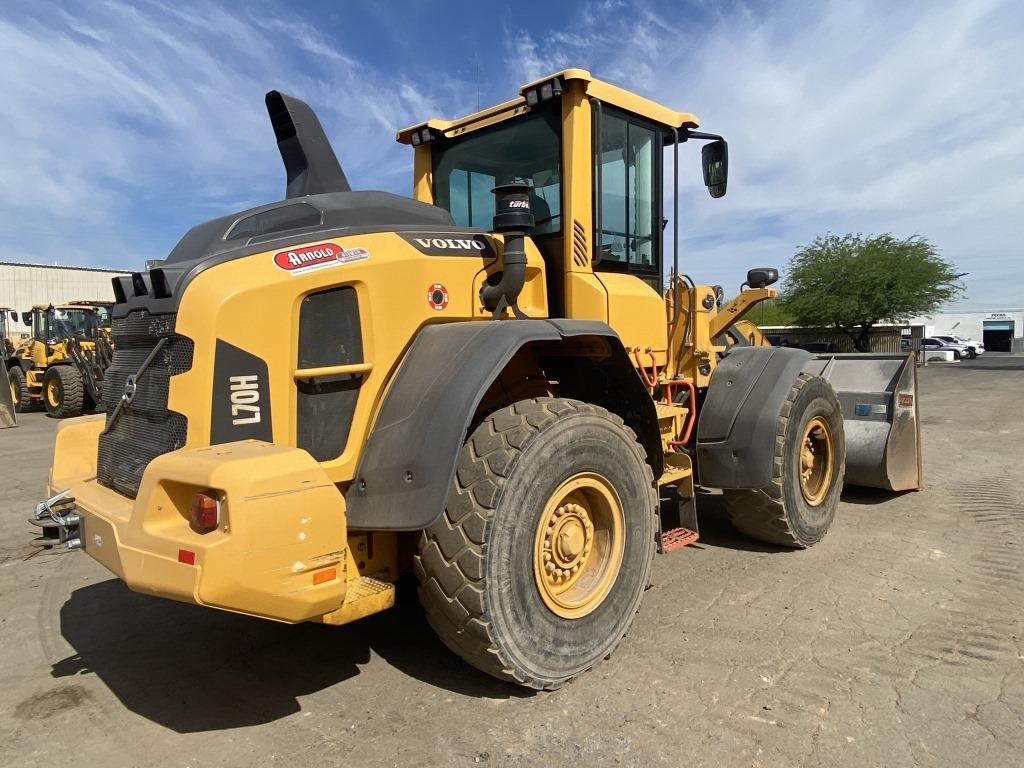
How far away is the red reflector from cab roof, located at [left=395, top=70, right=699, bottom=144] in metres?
2.83

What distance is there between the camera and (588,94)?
391cm

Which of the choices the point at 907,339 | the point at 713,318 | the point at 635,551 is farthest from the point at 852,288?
the point at 635,551

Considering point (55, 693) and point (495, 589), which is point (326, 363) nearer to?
point (495, 589)

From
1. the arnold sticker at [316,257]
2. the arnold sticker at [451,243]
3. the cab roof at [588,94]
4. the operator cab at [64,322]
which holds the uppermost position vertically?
the cab roof at [588,94]

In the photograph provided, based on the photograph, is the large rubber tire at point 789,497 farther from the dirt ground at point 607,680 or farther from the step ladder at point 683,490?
the step ladder at point 683,490

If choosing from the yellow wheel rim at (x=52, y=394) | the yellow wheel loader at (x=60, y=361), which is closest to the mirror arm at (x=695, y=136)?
the yellow wheel loader at (x=60, y=361)

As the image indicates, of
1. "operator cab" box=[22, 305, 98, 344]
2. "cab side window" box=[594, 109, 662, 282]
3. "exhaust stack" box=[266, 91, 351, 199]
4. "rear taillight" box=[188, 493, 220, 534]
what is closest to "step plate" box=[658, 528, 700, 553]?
"cab side window" box=[594, 109, 662, 282]

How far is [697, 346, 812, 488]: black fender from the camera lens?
4484 mm

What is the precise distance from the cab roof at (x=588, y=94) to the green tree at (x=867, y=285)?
1203 inches

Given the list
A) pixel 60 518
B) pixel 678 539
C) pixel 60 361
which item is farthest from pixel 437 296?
pixel 60 361

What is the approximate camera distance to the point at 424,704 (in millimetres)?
2873

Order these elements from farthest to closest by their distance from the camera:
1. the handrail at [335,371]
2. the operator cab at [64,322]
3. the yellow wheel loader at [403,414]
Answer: the operator cab at [64,322], the handrail at [335,371], the yellow wheel loader at [403,414]

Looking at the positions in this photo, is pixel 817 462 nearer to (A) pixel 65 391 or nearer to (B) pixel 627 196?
(B) pixel 627 196

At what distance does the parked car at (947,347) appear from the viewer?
4412cm
